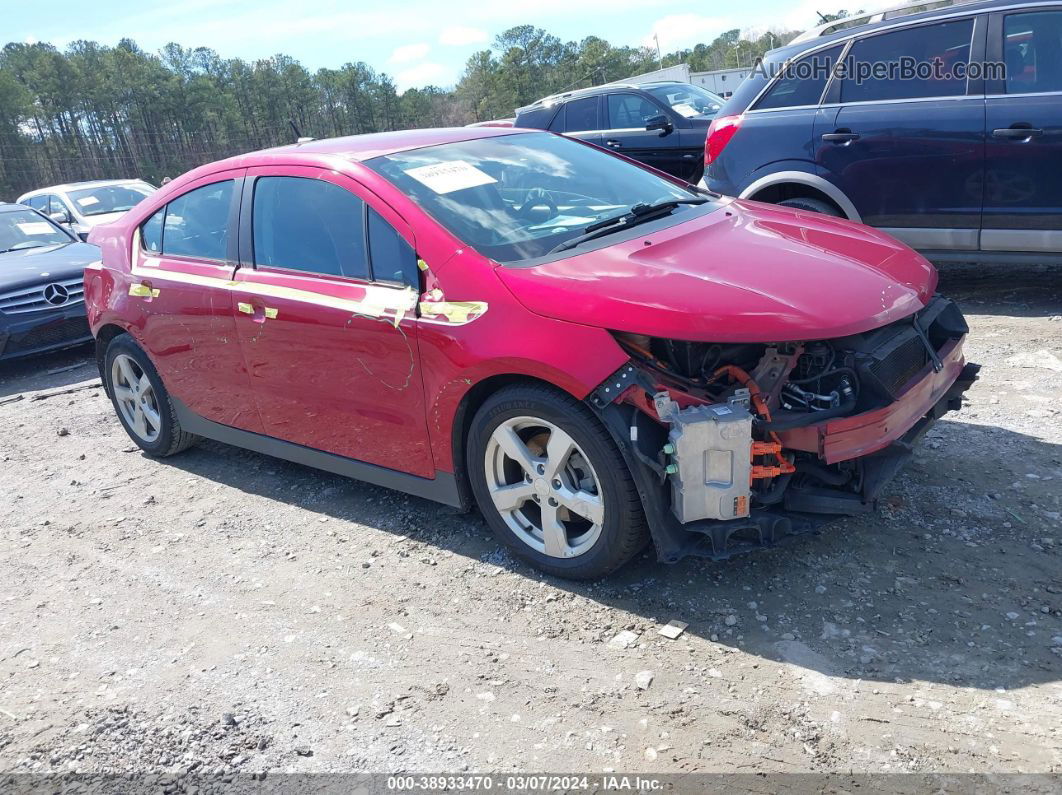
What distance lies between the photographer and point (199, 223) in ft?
15.4

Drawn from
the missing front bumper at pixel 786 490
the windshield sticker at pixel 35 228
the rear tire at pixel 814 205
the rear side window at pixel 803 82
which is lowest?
the missing front bumper at pixel 786 490

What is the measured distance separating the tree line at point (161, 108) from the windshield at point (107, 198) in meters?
17.1

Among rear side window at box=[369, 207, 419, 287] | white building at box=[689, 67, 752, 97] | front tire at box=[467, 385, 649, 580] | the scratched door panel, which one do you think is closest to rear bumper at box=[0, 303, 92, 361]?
the scratched door panel

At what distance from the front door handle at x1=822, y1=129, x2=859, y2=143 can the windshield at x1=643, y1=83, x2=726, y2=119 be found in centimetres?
444

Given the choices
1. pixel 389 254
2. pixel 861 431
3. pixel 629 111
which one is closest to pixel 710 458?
pixel 861 431

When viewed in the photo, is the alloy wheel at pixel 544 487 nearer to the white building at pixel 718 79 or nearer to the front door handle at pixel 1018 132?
the front door handle at pixel 1018 132

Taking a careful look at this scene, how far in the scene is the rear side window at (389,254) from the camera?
3.63 meters

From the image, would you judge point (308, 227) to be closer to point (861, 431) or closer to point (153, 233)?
point (153, 233)

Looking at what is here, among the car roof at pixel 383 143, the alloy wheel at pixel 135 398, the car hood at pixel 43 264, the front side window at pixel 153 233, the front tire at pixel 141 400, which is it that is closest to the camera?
the car roof at pixel 383 143

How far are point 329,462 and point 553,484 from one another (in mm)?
1367

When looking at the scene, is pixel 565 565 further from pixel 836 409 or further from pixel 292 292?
pixel 292 292

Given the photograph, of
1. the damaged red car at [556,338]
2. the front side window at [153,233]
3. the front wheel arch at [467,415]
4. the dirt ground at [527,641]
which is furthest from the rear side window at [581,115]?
the front wheel arch at [467,415]

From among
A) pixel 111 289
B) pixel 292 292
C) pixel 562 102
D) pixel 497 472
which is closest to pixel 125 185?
pixel 562 102

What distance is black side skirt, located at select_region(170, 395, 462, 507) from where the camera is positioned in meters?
3.74
